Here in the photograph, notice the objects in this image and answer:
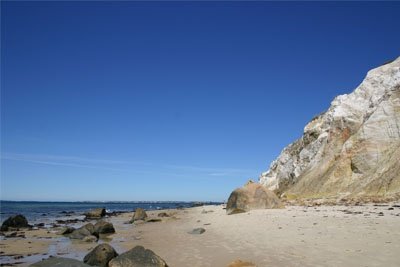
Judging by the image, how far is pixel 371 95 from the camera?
41.4 metres

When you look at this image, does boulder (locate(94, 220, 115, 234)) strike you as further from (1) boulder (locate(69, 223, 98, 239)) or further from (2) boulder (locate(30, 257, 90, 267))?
(2) boulder (locate(30, 257, 90, 267))

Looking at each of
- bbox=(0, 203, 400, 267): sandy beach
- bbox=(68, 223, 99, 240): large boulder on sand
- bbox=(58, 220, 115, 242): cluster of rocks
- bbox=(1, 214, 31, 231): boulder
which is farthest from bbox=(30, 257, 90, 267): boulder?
bbox=(1, 214, 31, 231): boulder

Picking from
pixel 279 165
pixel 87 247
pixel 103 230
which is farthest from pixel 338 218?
pixel 279 165

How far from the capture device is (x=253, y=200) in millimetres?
28953

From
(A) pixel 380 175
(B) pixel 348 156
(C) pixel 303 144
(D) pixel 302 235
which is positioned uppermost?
(C) pixel 303 144

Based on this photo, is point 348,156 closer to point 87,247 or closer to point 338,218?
point 338,218

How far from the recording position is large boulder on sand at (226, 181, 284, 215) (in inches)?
1134

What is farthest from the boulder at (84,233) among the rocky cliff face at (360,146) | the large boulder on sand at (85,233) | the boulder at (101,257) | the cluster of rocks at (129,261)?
the rocky cliff face at (360,146)

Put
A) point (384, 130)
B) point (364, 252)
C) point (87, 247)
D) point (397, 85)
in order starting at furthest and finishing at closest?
1. point (397, 85)
2. point (384, 130)
3. point (87, 247)
4. point (364, 252)

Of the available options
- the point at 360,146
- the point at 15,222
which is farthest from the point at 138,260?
the point at 360,146

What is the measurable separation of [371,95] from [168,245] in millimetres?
33001

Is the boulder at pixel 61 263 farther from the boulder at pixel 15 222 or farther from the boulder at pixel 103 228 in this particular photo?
the boulder at pixel 15 222

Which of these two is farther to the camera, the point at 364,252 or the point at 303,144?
the point at 303,144

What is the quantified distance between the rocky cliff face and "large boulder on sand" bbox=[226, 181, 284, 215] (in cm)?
696
